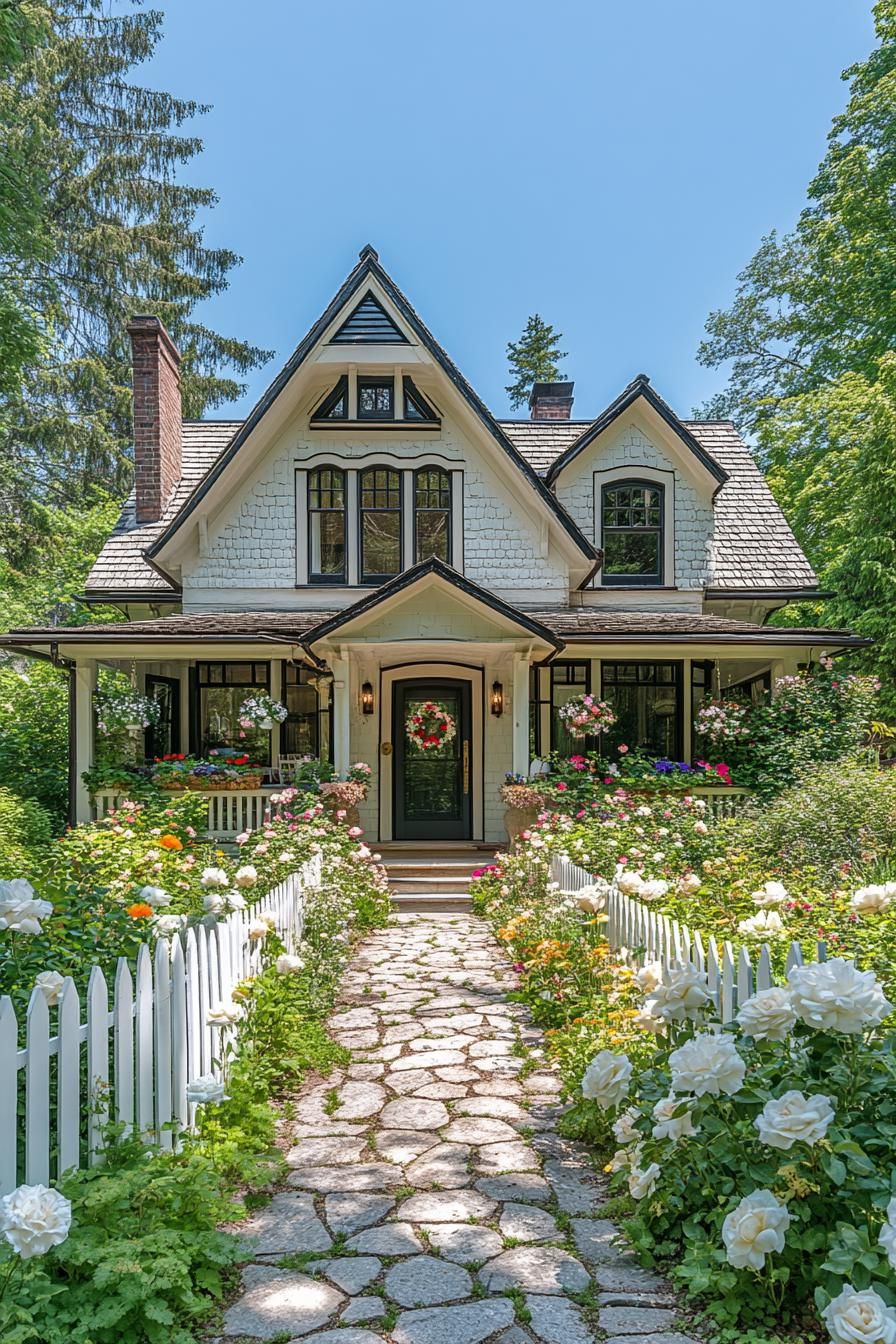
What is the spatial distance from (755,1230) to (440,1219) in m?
1.32

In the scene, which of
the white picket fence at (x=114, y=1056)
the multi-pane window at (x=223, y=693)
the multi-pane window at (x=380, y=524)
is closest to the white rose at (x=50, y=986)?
the white picket fence at (x=114, y=1056)

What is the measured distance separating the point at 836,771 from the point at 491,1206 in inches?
271

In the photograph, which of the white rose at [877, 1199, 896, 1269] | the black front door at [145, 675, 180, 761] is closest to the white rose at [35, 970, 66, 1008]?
the white rose at [877, 1199, 896, 1269]

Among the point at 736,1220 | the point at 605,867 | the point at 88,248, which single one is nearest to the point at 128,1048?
the point at 736,1220

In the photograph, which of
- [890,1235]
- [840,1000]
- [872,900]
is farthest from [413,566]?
[890,1235]

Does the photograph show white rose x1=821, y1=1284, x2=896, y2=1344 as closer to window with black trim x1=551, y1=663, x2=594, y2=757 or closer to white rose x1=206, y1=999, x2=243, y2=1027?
white rose x1=206, y1=999, x2=243, y2=1027

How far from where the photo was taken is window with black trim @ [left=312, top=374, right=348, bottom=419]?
13.8m

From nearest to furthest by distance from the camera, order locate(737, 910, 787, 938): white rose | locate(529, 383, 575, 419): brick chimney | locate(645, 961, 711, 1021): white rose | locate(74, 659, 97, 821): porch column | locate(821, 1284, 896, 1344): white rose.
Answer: locate(821, 1284, 896, 1344): white rose
locate(645, 961, 711, 1021): white rose
locate(737, 910, 787, 938): white rose
locate(74, 659, 97, 821): porch column
locate(529, 383, 575, 419): brick chimney

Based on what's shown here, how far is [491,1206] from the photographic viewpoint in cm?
348

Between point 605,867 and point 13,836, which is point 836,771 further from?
point 13,836

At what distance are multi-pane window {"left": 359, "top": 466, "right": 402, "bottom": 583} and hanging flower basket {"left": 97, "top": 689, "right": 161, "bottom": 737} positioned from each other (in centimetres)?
371

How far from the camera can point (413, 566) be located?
12.5 meters

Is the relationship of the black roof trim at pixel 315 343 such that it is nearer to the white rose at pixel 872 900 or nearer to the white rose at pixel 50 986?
the white rose at pixel 872 900

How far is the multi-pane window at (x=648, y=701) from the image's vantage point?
1380 cm
